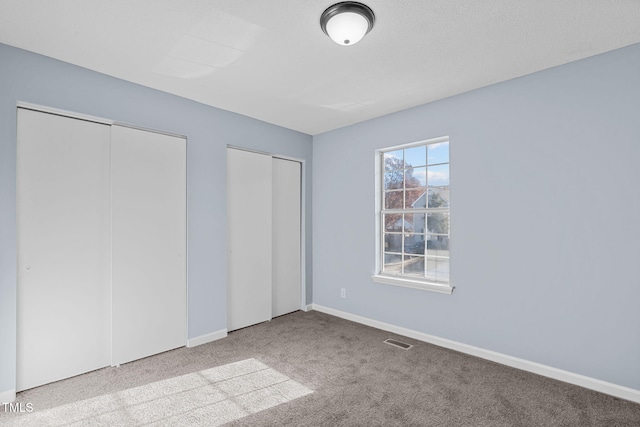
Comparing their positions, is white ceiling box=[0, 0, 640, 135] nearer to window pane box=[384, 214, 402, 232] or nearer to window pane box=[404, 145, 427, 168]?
window pane box=[404, 145, 427, 168]

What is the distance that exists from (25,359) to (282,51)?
122 inches

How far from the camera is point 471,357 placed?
3039 millimetres

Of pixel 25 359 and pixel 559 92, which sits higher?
pixel 559 92

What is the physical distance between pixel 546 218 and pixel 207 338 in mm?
3519

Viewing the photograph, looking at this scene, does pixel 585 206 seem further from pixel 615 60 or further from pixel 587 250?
pixel 615 60

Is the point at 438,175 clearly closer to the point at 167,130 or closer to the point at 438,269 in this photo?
the point at 438,269

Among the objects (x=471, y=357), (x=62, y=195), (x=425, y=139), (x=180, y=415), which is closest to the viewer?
(x=180, y=415)

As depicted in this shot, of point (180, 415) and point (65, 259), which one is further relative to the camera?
point (65, 259)

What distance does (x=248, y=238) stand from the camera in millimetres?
3951

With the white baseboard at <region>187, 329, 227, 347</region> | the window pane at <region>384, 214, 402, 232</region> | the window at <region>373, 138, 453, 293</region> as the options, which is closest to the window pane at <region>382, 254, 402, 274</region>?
the window at <region>373, 138, 453, 293</region>

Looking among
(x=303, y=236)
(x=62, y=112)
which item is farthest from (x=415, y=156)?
(x=62, y=112)

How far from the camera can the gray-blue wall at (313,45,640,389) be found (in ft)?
7.74

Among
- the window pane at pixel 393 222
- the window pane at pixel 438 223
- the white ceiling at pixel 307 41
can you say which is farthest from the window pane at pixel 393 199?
the white ceiling at pixel 307 41

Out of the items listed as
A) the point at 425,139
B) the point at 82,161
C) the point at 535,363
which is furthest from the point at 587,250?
the point at 82,161
